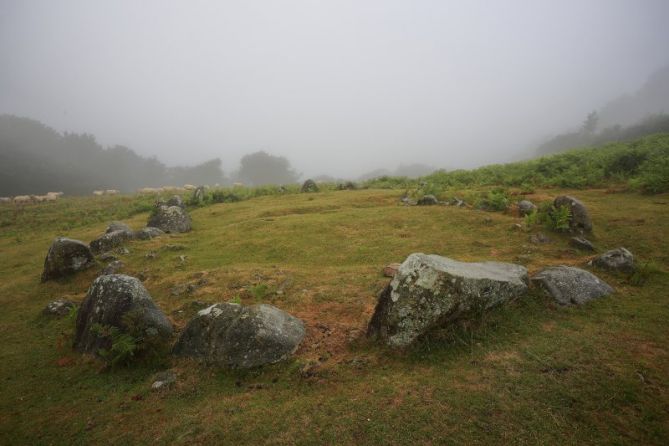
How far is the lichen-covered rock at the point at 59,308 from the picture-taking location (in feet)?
39.8

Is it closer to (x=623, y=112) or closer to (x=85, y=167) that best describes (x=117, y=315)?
(x=85, y=167)

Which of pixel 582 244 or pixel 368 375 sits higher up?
pixel 582 244

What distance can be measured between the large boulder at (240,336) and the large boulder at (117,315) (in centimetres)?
96

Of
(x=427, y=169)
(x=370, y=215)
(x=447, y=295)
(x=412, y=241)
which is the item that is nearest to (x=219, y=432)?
(x=447, y=295)

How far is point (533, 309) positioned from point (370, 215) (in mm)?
13212

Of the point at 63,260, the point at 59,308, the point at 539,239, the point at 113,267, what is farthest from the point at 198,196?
the point at 539,239

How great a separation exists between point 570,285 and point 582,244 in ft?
15.9

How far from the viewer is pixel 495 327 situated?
845 cm

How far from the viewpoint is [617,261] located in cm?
1112

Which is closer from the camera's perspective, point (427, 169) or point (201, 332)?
point (201, 332)

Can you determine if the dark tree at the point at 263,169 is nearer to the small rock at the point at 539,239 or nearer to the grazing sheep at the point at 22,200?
the grazing sheep at the point at 22,200

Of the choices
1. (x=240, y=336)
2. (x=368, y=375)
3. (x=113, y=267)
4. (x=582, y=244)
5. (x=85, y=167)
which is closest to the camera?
(x=368, y=375)

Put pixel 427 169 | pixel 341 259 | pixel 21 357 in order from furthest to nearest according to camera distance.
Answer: pixel 427 169 < pixel 341 259 < pixel 21 357

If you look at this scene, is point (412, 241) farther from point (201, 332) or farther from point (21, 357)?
point (21, 357)
